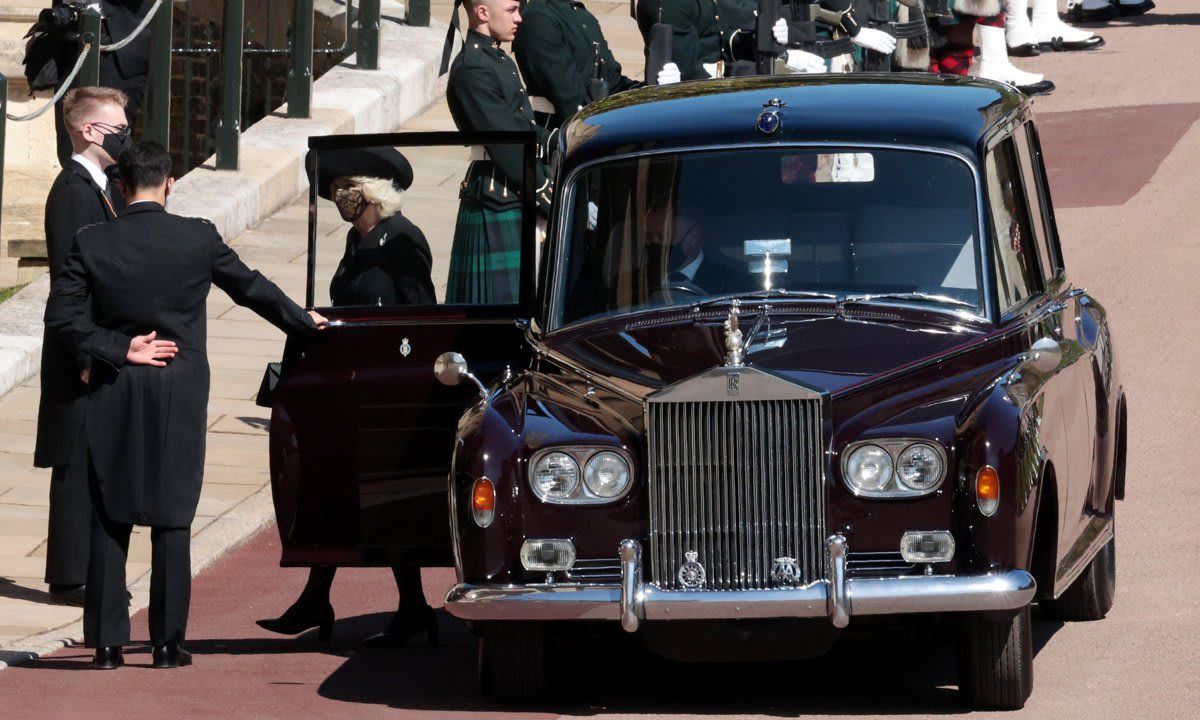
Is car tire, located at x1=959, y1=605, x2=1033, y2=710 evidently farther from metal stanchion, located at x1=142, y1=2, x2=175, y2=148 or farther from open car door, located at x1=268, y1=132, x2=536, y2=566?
metal stanchion, located at x1=142, y1=2, x2=175, y2=148

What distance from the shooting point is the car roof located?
825cm

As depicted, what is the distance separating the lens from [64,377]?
9.45 meters

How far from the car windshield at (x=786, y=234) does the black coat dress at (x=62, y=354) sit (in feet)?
7.59

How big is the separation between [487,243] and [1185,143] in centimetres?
1082

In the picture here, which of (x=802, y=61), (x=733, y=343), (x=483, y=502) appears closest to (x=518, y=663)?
(x=483, y=502)

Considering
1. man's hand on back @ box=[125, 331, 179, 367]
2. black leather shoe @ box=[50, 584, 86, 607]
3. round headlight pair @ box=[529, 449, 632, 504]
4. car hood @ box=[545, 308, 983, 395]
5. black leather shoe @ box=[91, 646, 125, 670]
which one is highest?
car hood @ box=[545, 308, 983, 395]

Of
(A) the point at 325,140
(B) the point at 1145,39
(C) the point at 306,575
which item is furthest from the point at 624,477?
(B) the point at 1145,39

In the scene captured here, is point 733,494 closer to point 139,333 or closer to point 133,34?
point 139,333

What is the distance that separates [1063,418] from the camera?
25.8ft

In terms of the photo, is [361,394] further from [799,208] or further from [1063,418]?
[1063,418]

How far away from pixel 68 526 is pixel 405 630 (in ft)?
5.29

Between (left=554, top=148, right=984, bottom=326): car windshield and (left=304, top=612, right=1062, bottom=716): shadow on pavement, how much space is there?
3.89ft

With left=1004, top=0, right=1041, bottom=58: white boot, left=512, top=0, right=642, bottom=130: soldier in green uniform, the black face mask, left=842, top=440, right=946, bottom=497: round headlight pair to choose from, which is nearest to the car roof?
left=842, top=440, right=946, bottom=497: round headlight pair

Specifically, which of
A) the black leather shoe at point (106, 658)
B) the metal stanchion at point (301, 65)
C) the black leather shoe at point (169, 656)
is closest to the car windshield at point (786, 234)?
the black leather shoe at point (169, 656)
